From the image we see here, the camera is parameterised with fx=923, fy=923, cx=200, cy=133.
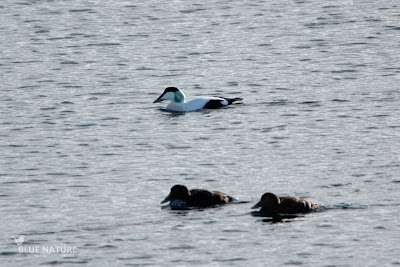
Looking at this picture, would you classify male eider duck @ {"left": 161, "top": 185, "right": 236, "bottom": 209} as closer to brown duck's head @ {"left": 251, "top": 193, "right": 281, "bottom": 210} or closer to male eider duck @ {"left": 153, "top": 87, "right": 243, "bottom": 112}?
brown duck's head @ {"left": 251, "top": 193, "right": 281, "bottom": 210}

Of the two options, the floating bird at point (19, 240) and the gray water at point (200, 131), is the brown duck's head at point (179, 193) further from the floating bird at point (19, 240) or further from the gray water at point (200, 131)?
the floating bird at point (19, 240)

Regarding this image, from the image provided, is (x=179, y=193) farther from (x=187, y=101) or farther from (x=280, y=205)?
(x=187, y=101)

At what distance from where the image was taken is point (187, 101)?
18.8 meters

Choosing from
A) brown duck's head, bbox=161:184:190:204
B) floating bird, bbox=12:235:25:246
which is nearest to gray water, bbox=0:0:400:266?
floating bird, bbox=12:235:25:246

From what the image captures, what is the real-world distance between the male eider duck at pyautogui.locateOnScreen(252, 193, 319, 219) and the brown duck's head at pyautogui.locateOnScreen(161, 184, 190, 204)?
98 centimetres

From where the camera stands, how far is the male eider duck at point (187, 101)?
18.4 metres

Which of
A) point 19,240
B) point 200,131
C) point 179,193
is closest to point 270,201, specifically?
point 179,193

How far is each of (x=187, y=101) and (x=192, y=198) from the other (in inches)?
269

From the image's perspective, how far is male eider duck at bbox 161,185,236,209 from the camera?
1199 cm

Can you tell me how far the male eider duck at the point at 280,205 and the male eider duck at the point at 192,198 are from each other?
597mm

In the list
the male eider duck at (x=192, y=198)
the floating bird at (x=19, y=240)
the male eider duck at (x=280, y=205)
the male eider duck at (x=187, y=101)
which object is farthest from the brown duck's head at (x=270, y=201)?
the male eider duck at (x=187, y=101)

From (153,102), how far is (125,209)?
718cm

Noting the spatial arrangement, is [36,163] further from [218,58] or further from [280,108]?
[218,58]

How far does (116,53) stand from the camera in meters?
23.8
